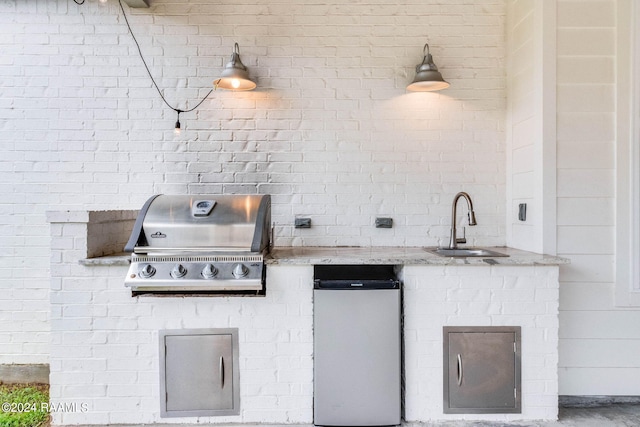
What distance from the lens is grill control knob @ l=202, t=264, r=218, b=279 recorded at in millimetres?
2131

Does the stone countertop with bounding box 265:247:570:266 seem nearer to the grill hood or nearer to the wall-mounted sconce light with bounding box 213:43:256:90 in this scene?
the grill hood

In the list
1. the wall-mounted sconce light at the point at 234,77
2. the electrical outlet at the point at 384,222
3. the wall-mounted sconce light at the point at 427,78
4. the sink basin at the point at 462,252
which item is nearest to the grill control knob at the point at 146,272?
the wall-mounted sconce light at the point at 234,77

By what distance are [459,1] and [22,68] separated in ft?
11.5

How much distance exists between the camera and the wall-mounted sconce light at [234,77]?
2.67 metres

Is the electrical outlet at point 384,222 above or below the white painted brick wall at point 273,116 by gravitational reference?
below

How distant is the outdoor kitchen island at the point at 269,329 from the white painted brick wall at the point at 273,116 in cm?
78

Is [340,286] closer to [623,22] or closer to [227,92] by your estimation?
[227,92]

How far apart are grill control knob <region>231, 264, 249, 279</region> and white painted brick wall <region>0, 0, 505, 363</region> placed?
0.87 metres

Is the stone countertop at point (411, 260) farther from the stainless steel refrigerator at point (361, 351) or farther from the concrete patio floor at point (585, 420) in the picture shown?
the concrete patio floor at point (585, 420)

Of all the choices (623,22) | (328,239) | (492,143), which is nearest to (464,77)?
(492,143)

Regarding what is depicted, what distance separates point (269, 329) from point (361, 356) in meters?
0.57

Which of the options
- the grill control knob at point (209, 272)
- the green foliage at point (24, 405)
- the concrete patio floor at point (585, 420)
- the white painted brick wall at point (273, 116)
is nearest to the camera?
the grill control knob at point (209, 272)

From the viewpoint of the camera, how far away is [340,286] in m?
2.19

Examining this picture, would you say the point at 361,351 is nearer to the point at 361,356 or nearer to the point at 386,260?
the point at 361,356
